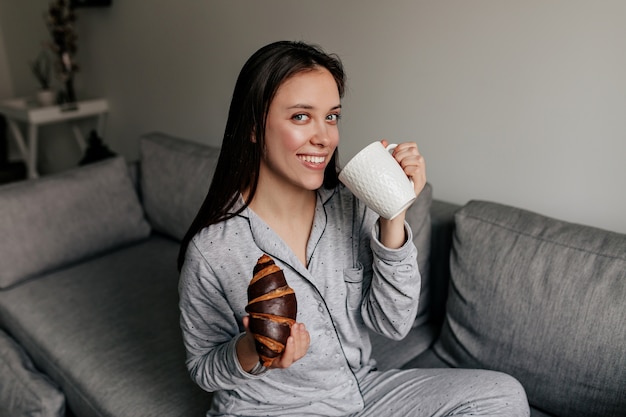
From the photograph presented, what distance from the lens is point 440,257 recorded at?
1.61m

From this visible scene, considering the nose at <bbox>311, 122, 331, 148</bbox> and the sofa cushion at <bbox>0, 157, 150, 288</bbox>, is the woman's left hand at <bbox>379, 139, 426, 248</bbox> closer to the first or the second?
the nose at <bbox>311, 122, 331, 148</bbox>

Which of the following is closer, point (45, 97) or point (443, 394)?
point (443, 394)

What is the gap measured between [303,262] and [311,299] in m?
0.09

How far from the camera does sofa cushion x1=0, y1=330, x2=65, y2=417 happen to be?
1.54m

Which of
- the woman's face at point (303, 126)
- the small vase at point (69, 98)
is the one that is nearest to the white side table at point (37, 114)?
the small vase at point (69, 98)

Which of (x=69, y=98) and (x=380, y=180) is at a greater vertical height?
(x=380, y=180)

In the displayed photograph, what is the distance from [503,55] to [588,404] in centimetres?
87

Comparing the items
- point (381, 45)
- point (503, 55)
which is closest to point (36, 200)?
point (381, 45)

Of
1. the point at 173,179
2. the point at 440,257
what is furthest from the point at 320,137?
the point at 173,179

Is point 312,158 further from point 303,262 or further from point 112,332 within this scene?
point 112,332

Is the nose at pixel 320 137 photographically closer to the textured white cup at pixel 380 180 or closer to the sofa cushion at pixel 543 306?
the textured white cup at pixel 380 180

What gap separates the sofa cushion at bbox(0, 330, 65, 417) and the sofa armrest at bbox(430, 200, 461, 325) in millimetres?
1049

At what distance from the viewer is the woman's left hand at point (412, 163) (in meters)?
1.04

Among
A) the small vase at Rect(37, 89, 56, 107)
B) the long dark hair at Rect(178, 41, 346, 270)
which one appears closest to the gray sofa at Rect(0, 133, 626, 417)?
the long dark hair at Rect(178, 41, 346, 270)
